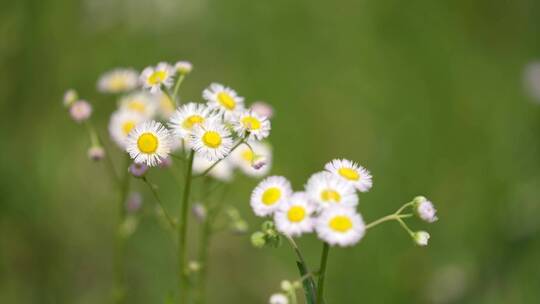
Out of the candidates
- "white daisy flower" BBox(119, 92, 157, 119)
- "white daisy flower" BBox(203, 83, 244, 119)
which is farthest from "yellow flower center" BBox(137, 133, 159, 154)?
"white daisy flower" BBox(119, 92, 157, 119)

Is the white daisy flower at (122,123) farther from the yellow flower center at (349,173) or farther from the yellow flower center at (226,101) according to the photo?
the yellow flower center at (349,173)

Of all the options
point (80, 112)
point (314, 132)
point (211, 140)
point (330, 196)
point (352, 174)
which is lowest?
point (330, 196)

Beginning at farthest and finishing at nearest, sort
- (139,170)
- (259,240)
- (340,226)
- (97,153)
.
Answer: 1. (97,153)
2. (139,170)
3. (259,240)
4. (340,226)

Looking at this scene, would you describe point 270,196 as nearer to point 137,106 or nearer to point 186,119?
A: point 186,119

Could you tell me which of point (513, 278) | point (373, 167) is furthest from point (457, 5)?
point (513, 278)

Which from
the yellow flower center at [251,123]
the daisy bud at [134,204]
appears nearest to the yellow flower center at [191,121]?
the yellow flower center at [251,123]

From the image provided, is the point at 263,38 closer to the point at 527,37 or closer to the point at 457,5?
the point at 457,5

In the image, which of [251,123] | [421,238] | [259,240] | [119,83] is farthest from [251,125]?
[119,83]
